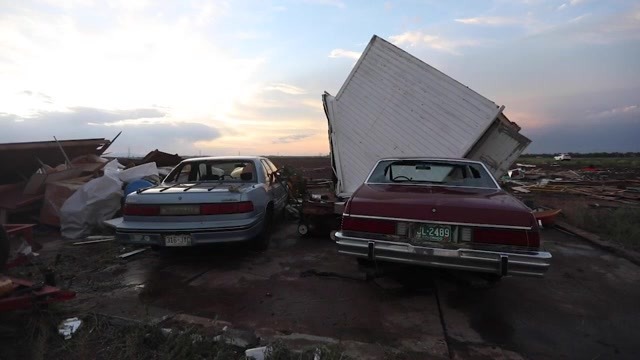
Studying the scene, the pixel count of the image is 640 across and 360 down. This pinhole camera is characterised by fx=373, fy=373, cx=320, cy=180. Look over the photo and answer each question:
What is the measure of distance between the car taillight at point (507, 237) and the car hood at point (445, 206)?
2.8 inches

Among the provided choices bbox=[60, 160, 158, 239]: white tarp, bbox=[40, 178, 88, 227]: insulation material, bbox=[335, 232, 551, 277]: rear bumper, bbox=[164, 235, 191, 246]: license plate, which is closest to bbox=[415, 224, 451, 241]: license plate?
bbox=[335, 232, 551, 277]: rear bumper

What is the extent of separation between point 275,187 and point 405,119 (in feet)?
10.4

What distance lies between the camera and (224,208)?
4.76m

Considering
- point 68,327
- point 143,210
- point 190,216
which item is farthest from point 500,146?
point 68,327

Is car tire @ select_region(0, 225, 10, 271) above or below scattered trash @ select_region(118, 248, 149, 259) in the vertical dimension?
above

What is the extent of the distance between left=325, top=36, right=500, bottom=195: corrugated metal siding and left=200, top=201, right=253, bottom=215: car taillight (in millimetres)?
3839

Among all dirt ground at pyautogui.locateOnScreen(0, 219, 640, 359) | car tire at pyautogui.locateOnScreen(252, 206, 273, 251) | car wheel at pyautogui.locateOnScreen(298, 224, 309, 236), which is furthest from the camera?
car wheel at pyautogui.locateOnScreen(298, 224, 309, 236)

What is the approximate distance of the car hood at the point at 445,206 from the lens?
3.40 meters

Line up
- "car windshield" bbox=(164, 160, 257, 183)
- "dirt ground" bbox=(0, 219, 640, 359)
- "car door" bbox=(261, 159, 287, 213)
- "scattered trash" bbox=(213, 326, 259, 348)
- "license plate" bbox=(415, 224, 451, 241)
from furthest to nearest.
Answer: "car door" bbox=(261, 159, 287, 213) → "car windshield" bbox=(164, 160, 257, 183) → "license plate" bbox=(415, 224, 451, 241) → "dirt ground" bbox=(0, 219, 640, 359) → "scattered trash" bbox=(213, 326, 259, 348)

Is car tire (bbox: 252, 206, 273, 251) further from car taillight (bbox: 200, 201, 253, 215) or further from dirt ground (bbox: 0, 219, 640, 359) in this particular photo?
car taillight (bbox: 200, 201, 253, 215)

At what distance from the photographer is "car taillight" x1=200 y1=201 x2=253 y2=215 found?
472 cm

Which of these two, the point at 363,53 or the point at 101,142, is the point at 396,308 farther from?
the point at 101,142

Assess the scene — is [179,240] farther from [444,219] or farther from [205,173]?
[444,219]

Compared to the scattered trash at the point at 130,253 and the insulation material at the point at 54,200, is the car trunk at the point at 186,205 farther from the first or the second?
the insulation material at the point at 54,200
